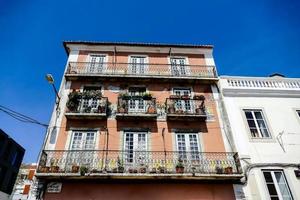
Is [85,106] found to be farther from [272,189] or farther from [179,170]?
[272,189]

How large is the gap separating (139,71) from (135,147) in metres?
5.76

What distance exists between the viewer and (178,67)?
15.2 metres

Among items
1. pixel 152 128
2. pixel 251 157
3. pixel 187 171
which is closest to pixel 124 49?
pixel 152 128

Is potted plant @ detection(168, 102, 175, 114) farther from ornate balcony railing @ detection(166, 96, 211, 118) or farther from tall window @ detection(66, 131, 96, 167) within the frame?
tall window @ detection(66, 131, 96, 167)

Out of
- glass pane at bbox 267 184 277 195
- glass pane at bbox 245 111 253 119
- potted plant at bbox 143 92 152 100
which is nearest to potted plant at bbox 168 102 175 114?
potted plant at bbox 143 92 152 100

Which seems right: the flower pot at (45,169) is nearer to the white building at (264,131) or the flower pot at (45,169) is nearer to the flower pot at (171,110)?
the flower pot at (171,110)

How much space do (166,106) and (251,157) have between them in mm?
5317

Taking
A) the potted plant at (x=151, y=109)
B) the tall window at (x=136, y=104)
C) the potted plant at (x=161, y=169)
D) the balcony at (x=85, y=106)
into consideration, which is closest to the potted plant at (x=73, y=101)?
the balcony at (x=85, y=106)

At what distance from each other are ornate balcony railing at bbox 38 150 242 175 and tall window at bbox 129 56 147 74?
19.8 ft

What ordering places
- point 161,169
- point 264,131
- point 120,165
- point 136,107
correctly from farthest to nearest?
point 136,107
point 264,131
point 120,165
point 161,169

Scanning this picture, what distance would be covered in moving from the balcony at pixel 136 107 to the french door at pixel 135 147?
1023 millimetres

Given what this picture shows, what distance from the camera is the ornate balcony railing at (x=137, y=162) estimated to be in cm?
986

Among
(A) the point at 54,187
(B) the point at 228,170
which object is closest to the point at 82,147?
(A) the point at 54,187

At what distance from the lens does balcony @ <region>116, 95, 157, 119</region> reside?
11.8m
